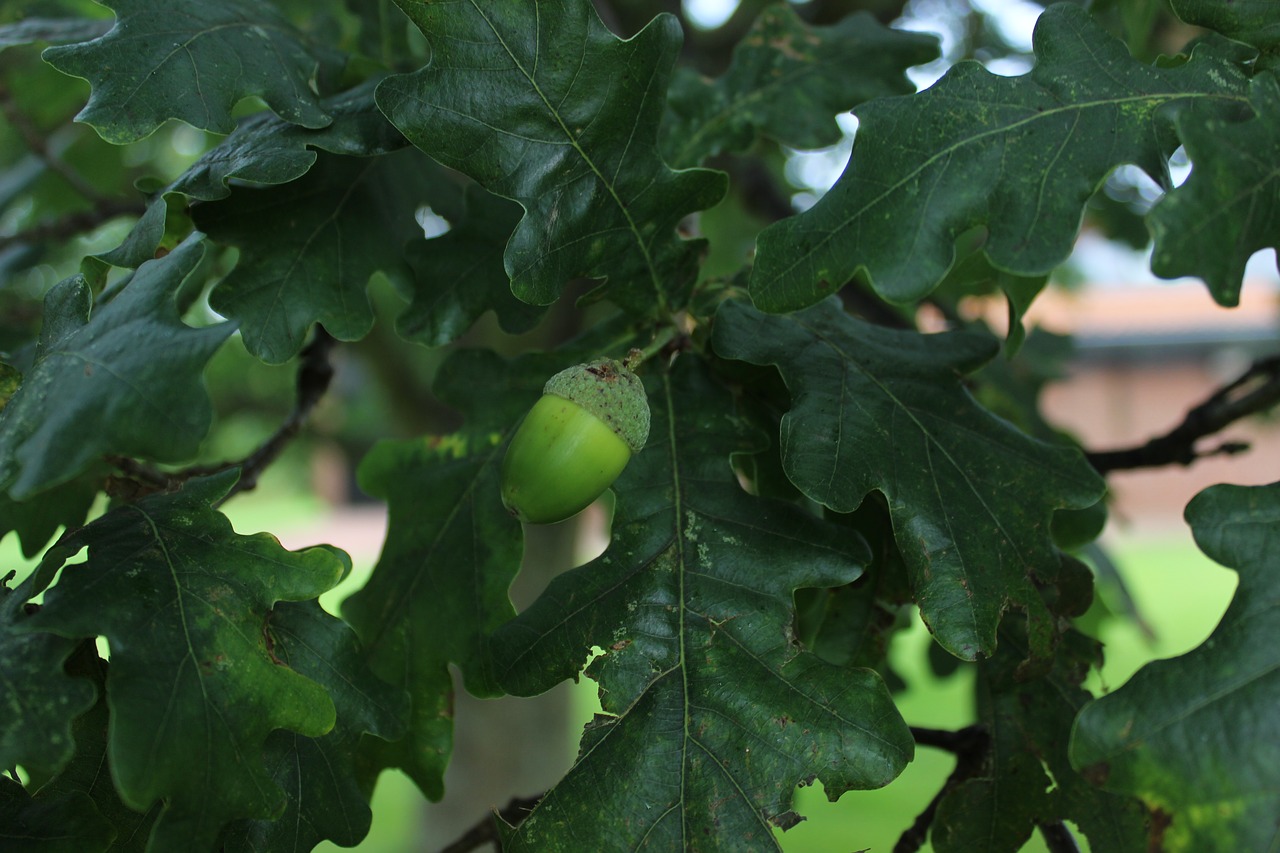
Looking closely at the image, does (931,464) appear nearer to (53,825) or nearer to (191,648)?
(191,648)

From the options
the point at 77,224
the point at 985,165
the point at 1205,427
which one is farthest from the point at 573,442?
the point at 77,224

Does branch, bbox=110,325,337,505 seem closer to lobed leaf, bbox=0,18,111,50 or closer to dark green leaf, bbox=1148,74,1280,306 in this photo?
lobed leaf, bbox=0,18,111,50

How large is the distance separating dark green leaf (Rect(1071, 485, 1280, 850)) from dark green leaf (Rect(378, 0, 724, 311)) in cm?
74

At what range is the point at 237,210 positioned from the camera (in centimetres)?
135

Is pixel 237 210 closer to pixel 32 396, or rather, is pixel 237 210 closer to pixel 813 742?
pixel 32 396

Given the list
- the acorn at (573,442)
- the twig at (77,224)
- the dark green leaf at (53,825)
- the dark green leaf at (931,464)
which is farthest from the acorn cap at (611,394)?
the twig at (77,224)

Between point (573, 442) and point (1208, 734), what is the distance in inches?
26.7

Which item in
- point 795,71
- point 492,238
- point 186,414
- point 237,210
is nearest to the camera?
point 186,414

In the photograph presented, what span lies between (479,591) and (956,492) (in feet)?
2.01

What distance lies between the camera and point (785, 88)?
1.77 metres

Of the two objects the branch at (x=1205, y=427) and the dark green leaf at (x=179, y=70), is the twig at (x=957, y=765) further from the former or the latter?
the dark green leaf at (x=179, y=70)

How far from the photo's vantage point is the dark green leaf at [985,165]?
1088 millimetres

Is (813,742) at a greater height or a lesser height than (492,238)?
lesser

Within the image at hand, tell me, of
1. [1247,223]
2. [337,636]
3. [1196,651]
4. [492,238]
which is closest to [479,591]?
[337,636]
